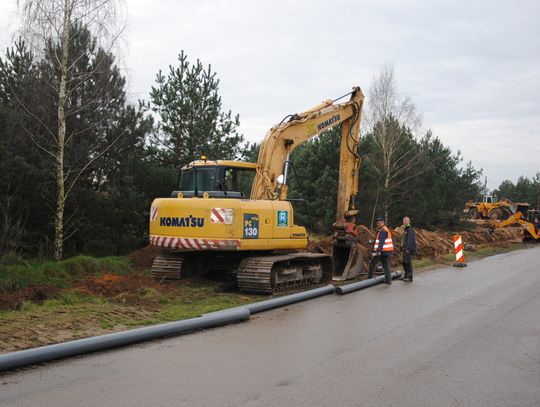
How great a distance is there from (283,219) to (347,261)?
11.3ft

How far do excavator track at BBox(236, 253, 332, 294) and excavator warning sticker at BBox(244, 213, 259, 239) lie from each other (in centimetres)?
54

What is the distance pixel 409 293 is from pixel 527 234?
25871 mm

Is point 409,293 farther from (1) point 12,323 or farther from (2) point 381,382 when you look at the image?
(1) point 12,323

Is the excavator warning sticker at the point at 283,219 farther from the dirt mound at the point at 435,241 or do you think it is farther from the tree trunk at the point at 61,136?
the tree trunk at the point at 61,136

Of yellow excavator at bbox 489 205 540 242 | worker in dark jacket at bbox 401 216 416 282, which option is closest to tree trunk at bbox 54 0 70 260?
worker in dark jacket at bbox 401 216 416 282

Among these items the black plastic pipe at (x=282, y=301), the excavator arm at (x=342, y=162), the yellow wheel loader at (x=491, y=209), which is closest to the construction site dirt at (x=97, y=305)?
the excavator arm at (x=342, y=162)

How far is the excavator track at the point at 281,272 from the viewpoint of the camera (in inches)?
435

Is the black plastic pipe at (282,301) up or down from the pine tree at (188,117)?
down

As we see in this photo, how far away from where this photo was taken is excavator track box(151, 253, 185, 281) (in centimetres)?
Result: 1216

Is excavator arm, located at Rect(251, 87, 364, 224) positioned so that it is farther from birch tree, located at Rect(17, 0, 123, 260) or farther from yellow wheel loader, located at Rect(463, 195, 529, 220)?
yellow wheel loader, located at Rect(463, 195, 529, 220)

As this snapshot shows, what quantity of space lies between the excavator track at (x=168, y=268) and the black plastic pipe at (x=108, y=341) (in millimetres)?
3894

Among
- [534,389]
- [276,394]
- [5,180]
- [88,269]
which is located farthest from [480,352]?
[5,180]

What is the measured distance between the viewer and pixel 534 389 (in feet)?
17.3

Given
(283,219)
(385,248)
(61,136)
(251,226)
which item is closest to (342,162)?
(385,248)
